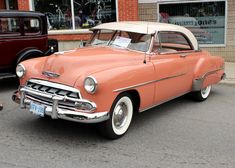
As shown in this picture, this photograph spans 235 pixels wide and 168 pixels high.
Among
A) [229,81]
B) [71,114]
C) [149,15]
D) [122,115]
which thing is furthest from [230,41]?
[71,114]

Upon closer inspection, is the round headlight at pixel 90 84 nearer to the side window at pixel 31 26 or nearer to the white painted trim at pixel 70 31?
the side window at pixel 31 26

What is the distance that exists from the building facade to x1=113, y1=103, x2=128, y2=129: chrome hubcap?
6.77 meters

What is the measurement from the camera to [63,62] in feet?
16.9

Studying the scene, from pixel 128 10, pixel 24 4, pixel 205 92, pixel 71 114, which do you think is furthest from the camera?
pixel 24 4

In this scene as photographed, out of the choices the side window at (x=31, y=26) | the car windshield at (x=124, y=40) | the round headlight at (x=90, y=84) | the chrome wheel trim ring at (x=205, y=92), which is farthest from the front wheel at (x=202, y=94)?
the side window at (x=31, y=26)

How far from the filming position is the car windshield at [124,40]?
19.6 feet

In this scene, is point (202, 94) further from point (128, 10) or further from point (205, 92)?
point (128, 10)

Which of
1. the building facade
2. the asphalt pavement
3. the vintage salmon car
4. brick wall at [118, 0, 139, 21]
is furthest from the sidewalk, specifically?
brick wall at [118, 0, 139, 21]

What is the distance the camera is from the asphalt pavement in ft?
14.3

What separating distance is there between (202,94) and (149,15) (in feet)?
16.9

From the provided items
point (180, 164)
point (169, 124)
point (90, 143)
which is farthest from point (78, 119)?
point (169, 124)

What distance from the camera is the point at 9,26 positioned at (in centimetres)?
816

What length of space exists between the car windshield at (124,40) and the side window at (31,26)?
2.62 m

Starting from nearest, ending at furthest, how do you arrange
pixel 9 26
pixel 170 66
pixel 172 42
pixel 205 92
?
pixel 170 66
pixel 172 42
pixel 205 92
pixel 9 26
